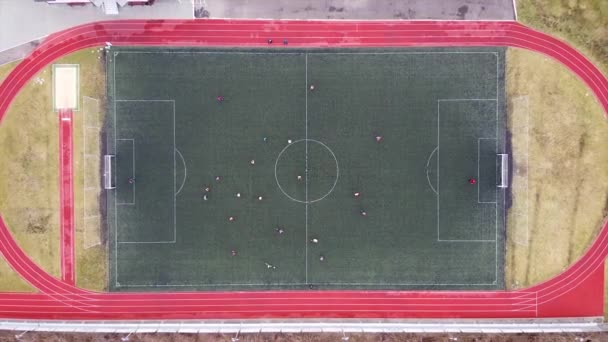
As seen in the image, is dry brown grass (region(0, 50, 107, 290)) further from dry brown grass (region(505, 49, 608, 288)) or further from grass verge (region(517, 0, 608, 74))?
grass verge (region(517, 0, 608, 74))

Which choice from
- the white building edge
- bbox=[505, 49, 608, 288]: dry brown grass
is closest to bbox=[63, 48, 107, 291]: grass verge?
the white building edge

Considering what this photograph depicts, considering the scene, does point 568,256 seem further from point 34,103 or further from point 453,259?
point 34,103

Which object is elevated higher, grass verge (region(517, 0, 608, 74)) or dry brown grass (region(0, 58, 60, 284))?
grass verge (region(517, 0, 608, 74))

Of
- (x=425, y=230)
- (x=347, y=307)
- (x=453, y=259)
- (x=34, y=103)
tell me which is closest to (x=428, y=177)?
(x=425, y=230)

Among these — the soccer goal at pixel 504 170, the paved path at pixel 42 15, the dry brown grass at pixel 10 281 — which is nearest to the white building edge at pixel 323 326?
the dry brown grass at pixel 10 281

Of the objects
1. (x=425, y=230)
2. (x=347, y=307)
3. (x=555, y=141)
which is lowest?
(x=347, y=307)

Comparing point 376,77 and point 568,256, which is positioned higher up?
Answer: point 376,77
